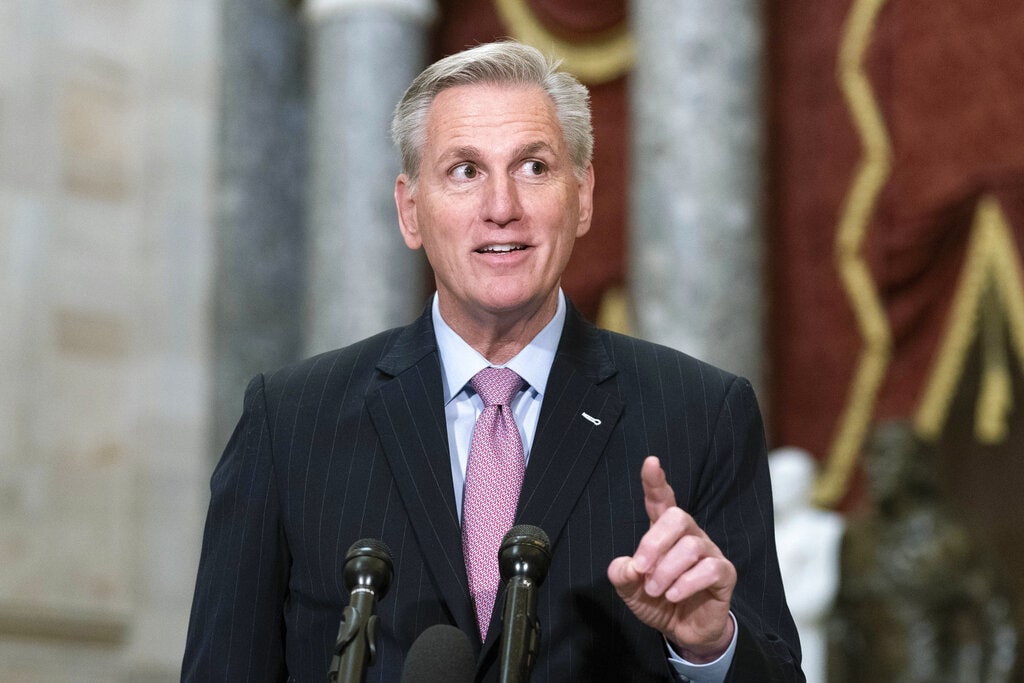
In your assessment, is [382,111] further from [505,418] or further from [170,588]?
[505,418]

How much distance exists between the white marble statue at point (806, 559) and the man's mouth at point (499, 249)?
3.67 m

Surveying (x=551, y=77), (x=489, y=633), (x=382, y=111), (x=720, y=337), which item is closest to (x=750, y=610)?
(x=489, y=633)

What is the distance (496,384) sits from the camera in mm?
2055

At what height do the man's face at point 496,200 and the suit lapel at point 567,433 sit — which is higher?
the man's face at point 496,200

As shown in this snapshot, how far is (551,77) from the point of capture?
2090mm

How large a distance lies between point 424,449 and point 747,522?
0.40 meters

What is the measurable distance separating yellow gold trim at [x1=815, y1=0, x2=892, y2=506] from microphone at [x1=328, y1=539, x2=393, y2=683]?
4.80m

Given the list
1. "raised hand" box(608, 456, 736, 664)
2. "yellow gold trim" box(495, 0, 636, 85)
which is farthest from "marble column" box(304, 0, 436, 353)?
"raised hand" box(608, 456, 736, 664)

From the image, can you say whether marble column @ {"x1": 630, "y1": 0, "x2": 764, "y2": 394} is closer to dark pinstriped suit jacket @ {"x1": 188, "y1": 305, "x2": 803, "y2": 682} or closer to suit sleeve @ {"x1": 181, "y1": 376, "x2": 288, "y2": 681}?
dark pinstriped suit jacket @ {"x1": 188, "y1": 305, "x2": 803, "y2": 682}

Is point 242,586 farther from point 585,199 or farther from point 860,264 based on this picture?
point 860,264

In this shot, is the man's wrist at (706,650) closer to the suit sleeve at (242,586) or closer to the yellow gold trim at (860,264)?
the suit sleeve at (242,586)

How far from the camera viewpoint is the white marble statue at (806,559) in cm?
554

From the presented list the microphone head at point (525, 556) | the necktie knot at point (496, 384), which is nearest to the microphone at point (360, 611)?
the microphone head at point (525, 556)

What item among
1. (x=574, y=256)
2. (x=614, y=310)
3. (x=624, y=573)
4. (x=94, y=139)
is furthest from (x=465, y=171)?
(x=94, y=139)
